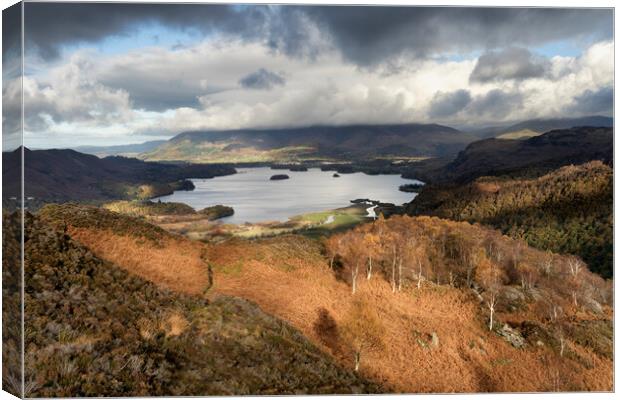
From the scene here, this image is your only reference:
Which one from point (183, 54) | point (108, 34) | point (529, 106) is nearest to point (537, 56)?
point (529, 106)

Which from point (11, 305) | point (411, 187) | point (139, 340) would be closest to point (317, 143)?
point (411, 187)

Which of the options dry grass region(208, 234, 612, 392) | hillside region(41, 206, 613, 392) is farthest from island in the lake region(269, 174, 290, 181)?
dry grass region(208, 234, 612, 392)

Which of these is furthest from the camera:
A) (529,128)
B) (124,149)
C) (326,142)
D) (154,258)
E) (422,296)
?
(326,142)

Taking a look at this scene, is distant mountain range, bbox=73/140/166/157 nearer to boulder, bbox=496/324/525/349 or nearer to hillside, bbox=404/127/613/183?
hillside, bbox=404/127/613/183

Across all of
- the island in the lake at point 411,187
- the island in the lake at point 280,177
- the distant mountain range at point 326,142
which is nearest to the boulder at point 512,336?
the island in the lake at point 411,187

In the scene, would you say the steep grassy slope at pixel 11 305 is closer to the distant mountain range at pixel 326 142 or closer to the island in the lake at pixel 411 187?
the distant mountain range at pixel 326 142

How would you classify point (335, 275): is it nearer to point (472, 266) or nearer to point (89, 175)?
point (472, 266)
